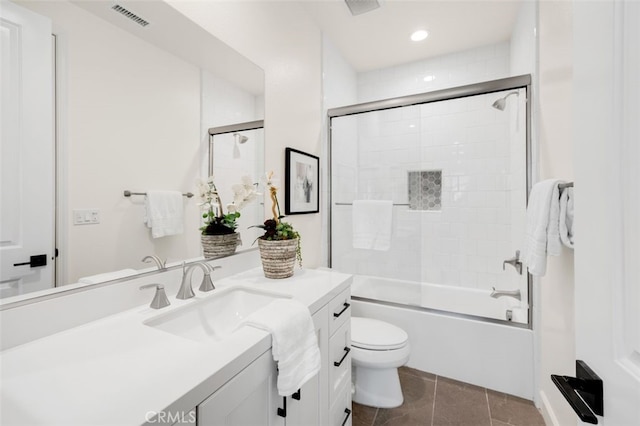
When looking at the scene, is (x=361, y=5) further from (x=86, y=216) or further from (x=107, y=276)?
(x=107, y=276)

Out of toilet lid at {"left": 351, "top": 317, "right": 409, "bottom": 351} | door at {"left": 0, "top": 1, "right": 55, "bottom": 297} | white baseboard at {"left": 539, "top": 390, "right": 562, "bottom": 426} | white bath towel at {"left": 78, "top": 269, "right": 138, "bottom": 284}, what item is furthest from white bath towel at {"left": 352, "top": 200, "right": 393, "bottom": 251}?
door at {"left": 0, "top": 1, "right": 55, "bottom": 297}

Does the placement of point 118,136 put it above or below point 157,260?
above

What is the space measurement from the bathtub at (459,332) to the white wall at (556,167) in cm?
13

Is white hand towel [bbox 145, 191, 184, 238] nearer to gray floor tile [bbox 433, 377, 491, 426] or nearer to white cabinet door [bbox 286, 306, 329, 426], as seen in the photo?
white cabinet door [bbox 286, 306, 329, 426]

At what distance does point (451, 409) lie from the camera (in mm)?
1702

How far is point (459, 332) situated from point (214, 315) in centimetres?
165

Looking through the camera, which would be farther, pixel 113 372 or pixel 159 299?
pixel 159 299

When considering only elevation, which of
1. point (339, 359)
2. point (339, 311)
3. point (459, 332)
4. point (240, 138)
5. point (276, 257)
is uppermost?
point (240, 138)

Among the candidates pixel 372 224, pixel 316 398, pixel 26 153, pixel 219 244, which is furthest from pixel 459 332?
pixel 26 153

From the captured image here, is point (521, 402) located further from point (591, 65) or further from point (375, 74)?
point (375, 74)

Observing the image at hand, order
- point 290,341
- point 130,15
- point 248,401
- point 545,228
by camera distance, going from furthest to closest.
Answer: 1. point 545,228
2. point 130,15
3. point 290,341
4. point 248,401

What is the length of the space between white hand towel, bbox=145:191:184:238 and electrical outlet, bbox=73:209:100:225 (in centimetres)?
16

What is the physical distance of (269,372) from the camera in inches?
33.2

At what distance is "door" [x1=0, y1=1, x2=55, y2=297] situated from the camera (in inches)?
29.1
